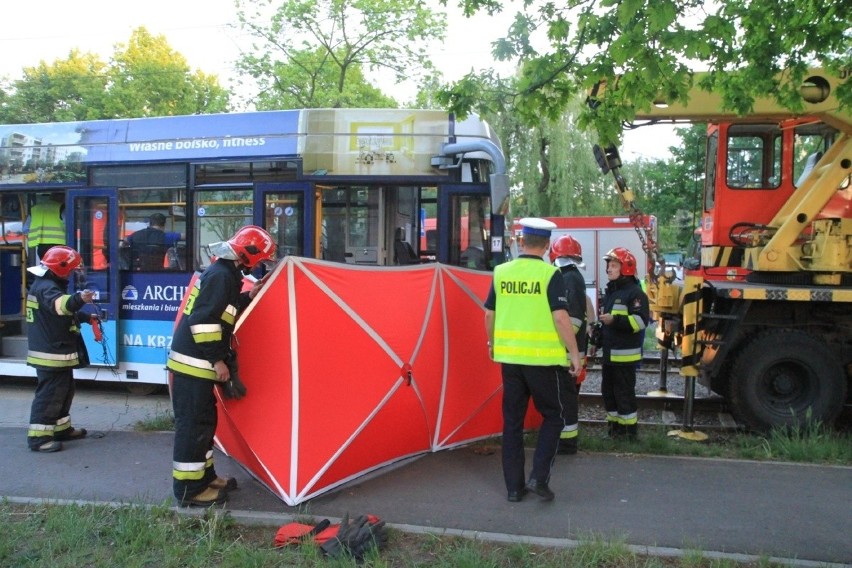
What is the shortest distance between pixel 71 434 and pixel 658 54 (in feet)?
20.5

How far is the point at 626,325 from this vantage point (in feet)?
21.8

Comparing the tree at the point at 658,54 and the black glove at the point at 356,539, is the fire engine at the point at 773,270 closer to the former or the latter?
the tree at the point at 658,54

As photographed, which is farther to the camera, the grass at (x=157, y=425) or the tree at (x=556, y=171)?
the tree at (x=556, y=171)

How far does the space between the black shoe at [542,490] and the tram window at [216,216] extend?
17.0 feet

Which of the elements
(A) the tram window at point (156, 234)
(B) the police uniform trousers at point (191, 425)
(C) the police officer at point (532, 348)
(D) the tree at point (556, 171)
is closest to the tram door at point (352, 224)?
(A) the tram window at point (156, 234)

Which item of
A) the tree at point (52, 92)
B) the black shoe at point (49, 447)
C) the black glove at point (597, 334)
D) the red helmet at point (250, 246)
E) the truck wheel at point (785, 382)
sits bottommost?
the black shoe at point (49, 447)

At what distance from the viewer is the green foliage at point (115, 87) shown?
34.4 metres

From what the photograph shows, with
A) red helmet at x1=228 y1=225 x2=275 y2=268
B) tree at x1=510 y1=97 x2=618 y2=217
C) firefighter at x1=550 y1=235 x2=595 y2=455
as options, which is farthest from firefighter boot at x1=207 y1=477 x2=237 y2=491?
tree at x1=510 y1=97 x2=618 y2=217

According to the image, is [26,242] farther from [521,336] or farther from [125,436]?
[521,336]

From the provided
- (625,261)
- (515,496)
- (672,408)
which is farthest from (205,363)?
(672,408)

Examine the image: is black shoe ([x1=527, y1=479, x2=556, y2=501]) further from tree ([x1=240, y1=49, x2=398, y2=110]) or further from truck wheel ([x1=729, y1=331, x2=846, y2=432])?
tree ([x1=240, y1=49, x2=398, y2=110])

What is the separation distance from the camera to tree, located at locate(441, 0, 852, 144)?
4871 mm

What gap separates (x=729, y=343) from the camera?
7.38m

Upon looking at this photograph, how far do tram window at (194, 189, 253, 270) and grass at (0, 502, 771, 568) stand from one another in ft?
15.0
